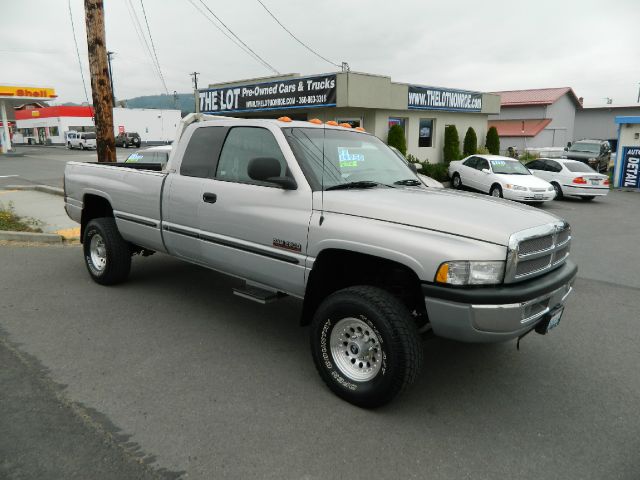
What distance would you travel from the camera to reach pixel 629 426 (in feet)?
10.7

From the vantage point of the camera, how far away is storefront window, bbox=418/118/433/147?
2227cm

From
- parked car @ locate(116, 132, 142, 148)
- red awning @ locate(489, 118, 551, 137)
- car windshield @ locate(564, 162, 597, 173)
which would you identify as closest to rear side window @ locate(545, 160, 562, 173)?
car windshield @ locate(564, 162, 597, 173)

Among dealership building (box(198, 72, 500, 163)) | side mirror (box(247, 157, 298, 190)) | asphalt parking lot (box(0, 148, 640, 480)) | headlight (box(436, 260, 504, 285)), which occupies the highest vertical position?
dealership building (box(198, 72, 500, 163))

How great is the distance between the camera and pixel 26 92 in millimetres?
37531

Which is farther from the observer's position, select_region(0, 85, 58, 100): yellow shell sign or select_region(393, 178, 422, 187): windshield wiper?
select_region(0, 85, 58, 100): yellow shell sign

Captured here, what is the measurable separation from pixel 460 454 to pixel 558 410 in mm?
984

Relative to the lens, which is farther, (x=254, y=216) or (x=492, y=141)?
(x=492, y=141)

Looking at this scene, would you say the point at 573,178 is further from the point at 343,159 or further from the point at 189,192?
the point at 189,192

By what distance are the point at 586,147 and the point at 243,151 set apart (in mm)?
26733

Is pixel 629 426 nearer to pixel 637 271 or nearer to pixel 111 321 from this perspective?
pixel 111 321

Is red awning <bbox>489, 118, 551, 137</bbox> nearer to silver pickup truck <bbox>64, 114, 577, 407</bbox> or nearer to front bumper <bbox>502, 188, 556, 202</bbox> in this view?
front bumper <bbox>502, 188, 556, 202</bbox>

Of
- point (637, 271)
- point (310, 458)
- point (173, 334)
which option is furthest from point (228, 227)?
point (637, 271)

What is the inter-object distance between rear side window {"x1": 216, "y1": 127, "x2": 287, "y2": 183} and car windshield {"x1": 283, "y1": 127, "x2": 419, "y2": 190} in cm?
18

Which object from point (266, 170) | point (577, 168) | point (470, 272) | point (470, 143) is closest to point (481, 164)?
point (577, 168)
